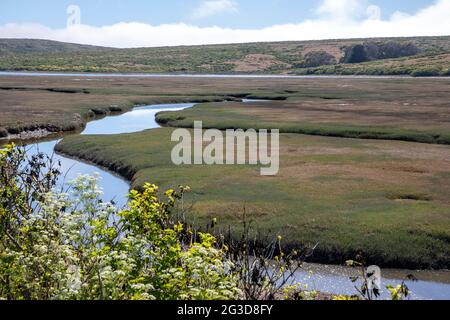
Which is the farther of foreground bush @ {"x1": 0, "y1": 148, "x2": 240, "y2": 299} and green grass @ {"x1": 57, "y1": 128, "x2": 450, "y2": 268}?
green grass @ {"x1": 57, "y1": 128, "x2": 450, "y2": 268}

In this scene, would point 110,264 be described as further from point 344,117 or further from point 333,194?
point 344,117

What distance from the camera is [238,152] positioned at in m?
37.8

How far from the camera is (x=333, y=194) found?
26906 mm

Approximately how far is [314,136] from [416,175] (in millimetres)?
15366

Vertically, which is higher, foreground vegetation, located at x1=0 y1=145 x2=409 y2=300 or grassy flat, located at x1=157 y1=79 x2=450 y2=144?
foreground vegetation, located at x1=0 y1=145 x2=409 y2=300

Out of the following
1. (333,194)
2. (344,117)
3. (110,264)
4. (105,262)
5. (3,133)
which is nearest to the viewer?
(105,262)

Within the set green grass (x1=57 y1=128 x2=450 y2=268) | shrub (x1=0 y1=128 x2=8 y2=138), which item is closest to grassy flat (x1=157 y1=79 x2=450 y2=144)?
green grass (x1=57 y1=128 x2=450 y2=268)

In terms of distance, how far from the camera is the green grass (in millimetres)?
21328

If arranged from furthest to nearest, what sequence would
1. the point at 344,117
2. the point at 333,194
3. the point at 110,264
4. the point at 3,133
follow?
the point at 344,117
the point at 3,133
the point at 333,194
the point at 110,264

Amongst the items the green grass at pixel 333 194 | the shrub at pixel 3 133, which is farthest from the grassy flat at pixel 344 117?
the shrub at pixel 3 133

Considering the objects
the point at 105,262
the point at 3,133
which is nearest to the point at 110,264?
the point at 105,262

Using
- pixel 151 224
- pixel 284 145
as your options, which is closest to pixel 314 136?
pixel 284 145

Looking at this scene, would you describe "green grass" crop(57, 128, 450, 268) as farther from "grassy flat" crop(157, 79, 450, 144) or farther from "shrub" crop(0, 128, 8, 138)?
"shrub" crop(0, 128, 8, 138)

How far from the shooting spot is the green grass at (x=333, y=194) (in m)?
21.3
